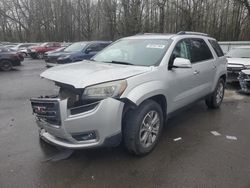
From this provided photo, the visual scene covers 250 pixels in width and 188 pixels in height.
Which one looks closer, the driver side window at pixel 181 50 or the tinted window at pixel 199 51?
the driver side window at pixel 181 50

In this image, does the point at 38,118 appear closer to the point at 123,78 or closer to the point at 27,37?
the point at 123,78

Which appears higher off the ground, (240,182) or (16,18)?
(16,18)

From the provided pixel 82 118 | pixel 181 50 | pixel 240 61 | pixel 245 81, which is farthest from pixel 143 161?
pixel 240 61

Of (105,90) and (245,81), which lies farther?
(245,81)

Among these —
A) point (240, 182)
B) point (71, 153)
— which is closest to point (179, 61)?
point (240, 182)

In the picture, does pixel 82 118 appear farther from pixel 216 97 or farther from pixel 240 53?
pixel 240 53

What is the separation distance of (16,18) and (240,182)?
49.0 m

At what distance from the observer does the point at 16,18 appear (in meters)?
45.2

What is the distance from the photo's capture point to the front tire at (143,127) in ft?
11.6

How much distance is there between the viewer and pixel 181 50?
4.65 m

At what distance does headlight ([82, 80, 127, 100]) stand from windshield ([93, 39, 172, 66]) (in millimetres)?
942

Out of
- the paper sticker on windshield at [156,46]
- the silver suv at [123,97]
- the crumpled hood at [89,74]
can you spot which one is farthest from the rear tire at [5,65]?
the paper sticker on windshield at [156,46]

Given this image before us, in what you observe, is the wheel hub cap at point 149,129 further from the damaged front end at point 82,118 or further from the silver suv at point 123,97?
the damaged front end at point 82,118

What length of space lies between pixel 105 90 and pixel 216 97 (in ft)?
12.4
